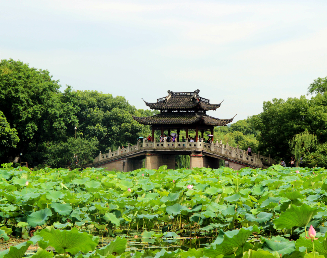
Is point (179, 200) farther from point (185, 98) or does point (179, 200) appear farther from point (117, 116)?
point (117, 116)

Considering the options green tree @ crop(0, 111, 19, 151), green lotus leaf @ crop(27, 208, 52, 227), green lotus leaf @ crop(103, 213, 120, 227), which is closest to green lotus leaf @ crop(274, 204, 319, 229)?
green lotus leaf @ crop(103, 213, 120, 227)

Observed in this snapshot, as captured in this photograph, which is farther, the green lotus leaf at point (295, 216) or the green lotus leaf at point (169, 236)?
the green lotus leaf at point (169, 236)

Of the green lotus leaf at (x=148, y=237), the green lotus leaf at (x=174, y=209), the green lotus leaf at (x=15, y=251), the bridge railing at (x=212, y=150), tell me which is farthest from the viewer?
the bridge railing at (x=212, y=150)

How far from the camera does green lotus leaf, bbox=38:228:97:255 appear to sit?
333 cm

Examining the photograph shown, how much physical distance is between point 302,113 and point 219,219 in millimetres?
17692

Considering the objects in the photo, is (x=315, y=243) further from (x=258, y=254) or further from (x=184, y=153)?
(x=184, y=153)

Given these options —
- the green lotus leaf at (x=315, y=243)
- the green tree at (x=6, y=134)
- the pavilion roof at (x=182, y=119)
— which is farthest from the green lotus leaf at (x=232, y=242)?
the pavilion roof at (x=182, y=119)

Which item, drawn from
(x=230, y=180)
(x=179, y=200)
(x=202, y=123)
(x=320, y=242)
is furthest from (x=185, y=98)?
(x=320, y=242)

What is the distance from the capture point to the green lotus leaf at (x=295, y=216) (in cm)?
378

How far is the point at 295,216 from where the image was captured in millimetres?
3846

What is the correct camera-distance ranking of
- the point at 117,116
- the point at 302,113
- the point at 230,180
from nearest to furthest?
the point at 230,180 → the point at 302,113 → the point at 117,116

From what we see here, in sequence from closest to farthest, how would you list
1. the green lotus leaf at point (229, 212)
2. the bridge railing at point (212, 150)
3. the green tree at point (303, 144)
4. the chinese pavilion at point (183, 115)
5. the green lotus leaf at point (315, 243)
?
the green lotus leaf at point (315, 243) → the green lotus leaf at point (229, 212) → the green tree at point (303, 144) → the bridge railing at point (212, 150) → the chinese pavilion at point (183, 115)

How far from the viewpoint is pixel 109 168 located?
2794cm

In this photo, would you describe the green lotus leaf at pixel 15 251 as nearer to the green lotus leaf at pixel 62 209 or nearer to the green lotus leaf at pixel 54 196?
the green lotus leaf at pixel 62 209
